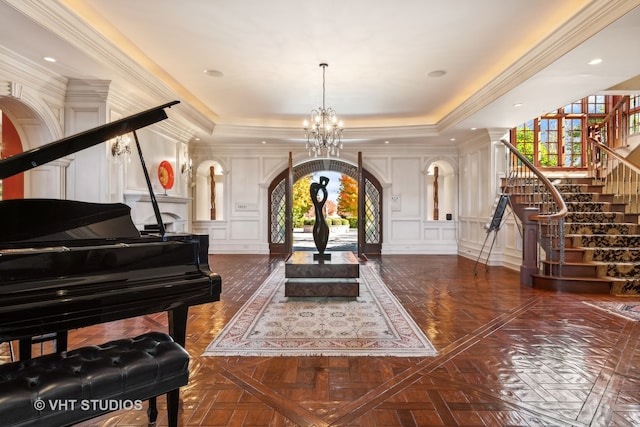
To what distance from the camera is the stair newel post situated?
5.55 metres

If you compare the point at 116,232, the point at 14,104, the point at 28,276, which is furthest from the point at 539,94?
the point at 14,104

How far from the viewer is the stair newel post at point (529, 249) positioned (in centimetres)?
555

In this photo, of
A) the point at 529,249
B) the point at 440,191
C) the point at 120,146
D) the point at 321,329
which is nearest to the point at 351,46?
the point at 321,329

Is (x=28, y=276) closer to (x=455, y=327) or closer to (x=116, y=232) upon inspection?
(x=116, y=232)

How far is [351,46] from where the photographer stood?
4.53 metres

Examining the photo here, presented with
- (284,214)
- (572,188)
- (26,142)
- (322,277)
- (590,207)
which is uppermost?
(26,142)

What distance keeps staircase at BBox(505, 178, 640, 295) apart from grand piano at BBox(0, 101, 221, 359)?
17.0 feet

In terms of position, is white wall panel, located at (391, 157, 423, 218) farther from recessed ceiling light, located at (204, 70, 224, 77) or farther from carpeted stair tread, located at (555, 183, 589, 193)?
recessed ceiling light, located at (204, 70, 224, 77)

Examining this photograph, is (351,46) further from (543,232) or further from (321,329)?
(543,232)

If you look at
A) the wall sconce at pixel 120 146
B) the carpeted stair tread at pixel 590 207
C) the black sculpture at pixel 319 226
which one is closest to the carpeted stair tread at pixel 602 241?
the carpeted stair tread at pixel 590 207

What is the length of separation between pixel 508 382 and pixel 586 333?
1.56 m

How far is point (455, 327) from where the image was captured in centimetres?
355

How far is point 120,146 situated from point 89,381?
4480 millimetres

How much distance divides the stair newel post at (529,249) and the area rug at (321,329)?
2355 mm
